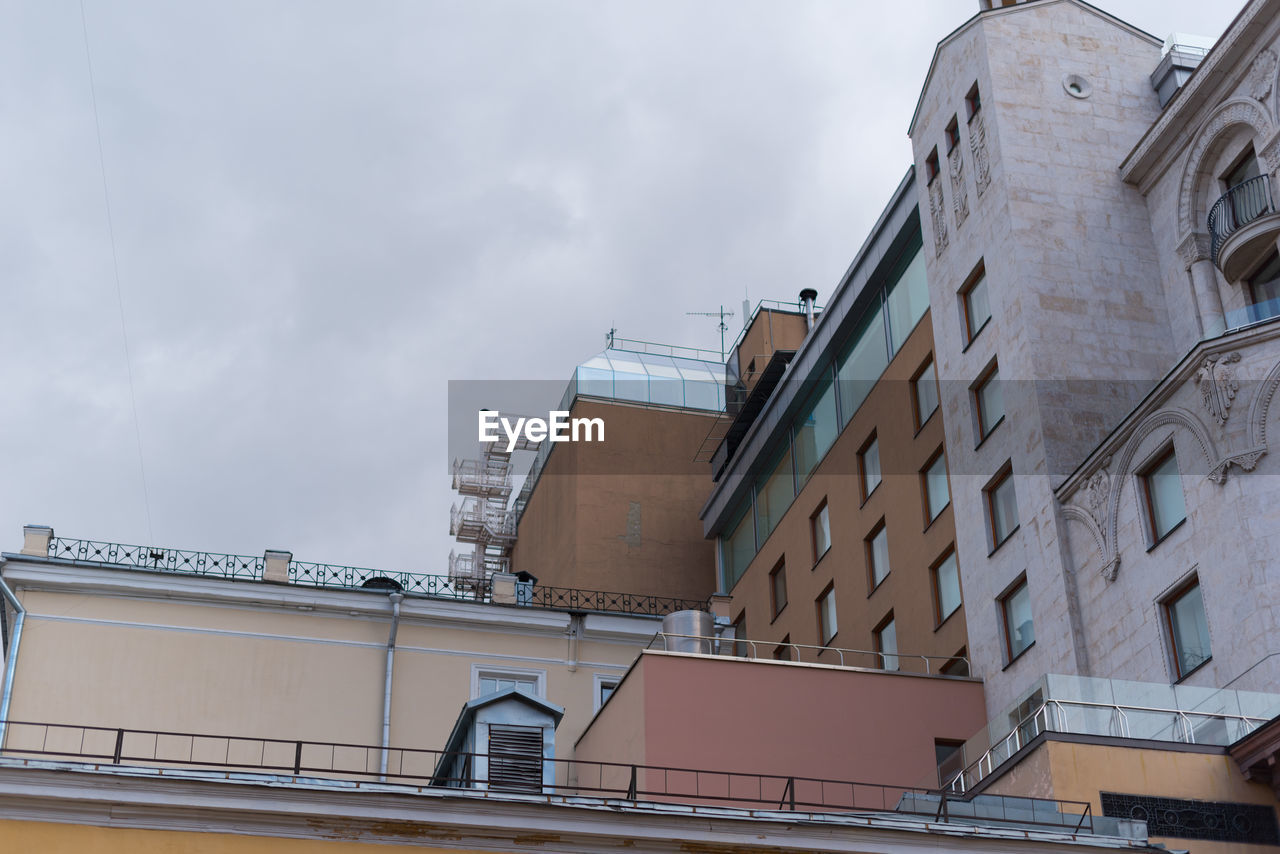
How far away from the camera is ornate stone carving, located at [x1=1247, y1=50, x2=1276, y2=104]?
95.6ft

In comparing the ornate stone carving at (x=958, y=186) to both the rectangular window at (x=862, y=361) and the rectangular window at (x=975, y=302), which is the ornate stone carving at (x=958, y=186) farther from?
the rectangular window at (x=862, y=361)

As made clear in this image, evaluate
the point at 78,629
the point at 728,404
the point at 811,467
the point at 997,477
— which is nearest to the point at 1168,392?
the point at 997,477

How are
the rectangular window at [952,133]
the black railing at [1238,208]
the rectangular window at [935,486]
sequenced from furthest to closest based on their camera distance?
the rectangular window at [952,133], the rectangular window at [935,486], the black railing at [1238,208]

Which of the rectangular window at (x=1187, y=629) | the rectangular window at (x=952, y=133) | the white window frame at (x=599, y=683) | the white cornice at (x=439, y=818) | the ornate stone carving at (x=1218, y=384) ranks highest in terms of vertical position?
the rectangular window at (x=952, y=133)

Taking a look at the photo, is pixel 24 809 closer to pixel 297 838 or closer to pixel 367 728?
pixel 297 838

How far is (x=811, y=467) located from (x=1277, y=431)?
16.3 meters

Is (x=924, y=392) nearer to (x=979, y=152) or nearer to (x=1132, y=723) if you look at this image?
(x=979, y=152)

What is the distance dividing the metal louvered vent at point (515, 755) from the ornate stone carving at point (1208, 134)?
691 inches

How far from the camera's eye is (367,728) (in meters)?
35.2

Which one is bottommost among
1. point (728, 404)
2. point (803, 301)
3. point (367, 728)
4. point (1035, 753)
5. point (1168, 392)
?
point (1035, 753)

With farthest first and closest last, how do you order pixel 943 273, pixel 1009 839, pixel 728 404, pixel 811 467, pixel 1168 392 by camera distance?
pixel 728 404, pixel 811 467, pixel 943 273, pixel 1168 392, pixel 1009 839

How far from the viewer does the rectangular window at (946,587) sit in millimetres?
32906

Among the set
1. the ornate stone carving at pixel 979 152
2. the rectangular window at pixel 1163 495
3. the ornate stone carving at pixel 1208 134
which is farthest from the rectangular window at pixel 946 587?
the ornate stone carving at pixel 1208 134

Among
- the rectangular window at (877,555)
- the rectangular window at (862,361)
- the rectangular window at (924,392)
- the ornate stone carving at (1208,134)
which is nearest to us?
the ornate stone carving at (1208,134)
